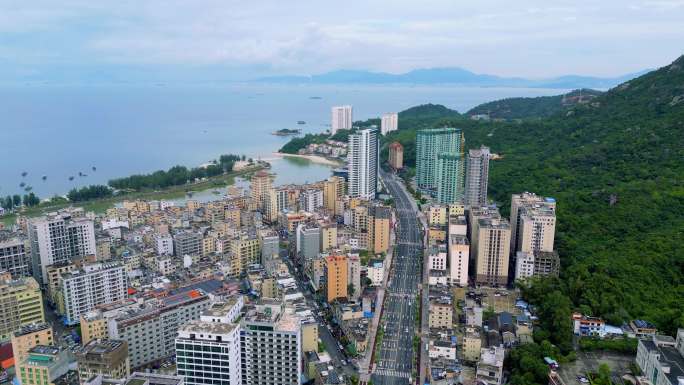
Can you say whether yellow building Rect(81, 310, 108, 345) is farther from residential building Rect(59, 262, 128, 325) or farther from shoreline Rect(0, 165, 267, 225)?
shoreline Rect(0, 165, 267, 225)

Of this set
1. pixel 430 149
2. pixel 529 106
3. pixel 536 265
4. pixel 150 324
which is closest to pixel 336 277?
pixel 150 324

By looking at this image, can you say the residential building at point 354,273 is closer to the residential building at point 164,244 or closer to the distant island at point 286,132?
the residential building at point 164,244

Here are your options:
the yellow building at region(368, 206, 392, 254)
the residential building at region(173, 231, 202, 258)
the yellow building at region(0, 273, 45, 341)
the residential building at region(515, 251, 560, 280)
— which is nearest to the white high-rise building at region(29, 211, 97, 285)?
the yellow building at region(0, 273, 45, 341)

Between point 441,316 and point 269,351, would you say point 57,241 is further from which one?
point 441,316

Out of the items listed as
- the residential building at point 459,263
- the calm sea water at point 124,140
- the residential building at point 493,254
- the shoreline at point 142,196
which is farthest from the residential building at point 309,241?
the calm sea water at point 124,140

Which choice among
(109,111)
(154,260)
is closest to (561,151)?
(154,260)

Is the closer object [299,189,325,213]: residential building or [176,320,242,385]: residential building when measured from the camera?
[176,320,242,385]: residential building

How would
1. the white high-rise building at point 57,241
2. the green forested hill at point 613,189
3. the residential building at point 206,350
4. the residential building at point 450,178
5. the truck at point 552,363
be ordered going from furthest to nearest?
the residential building at point 450,178
the white high-rise building at point 57,241
the green forested hill at point 613,189
the truck at point 552,363
the residential building at point 206,350
